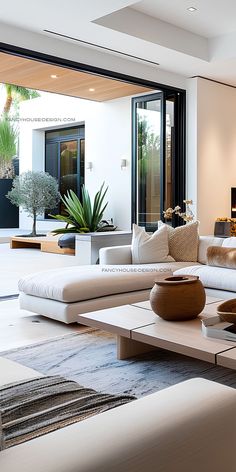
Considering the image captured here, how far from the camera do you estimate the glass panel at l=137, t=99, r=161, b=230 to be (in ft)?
24.5

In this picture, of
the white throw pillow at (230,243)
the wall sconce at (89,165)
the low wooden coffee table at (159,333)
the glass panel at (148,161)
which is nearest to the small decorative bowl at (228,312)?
the low wooden coffee table at (159,333)

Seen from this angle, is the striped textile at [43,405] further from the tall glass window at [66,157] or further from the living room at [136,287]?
the tall glass window at [66,157]

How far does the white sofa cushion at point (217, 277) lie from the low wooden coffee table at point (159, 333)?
2.20 feet

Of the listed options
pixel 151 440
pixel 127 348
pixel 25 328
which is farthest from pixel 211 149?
pixel 151 440

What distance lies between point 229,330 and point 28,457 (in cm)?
154

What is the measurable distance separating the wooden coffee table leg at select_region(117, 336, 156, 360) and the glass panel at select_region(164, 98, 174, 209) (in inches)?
173

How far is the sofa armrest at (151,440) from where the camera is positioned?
925 millimetres

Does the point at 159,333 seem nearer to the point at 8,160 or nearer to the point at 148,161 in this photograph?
the point at 148,161

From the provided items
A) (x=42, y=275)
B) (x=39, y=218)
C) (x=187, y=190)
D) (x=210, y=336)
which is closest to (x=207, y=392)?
(x=210, y=336)

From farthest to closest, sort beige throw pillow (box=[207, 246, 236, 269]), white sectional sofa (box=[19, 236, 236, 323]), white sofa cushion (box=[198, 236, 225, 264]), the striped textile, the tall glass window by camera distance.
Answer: the tall glass window → white sofa cushion (box=[198, 236, 225, 264]) → beige throw pillow (box=[207, 246, 236, 269]) → white sectional sofa (box=[19, 236, 236, 323]) → the striped textile

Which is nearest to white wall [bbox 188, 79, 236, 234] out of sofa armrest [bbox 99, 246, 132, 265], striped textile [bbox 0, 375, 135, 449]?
sofa armrest [bbox 99, 246, 132, 265]

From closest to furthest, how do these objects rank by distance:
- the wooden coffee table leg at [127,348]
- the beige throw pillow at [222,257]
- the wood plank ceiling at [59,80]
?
the wooden coffee table leg at [127,348] < the beige throw pillow at [222,257] < the wood plank ceiling at [59,80]

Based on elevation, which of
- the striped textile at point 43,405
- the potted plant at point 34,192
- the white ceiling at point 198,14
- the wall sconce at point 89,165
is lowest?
the striped textile at point 43,405

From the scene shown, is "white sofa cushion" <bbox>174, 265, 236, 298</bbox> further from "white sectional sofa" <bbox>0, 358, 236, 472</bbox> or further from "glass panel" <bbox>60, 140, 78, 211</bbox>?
"glass panel" <bbox>60, 140, 78, 211</bbox>
